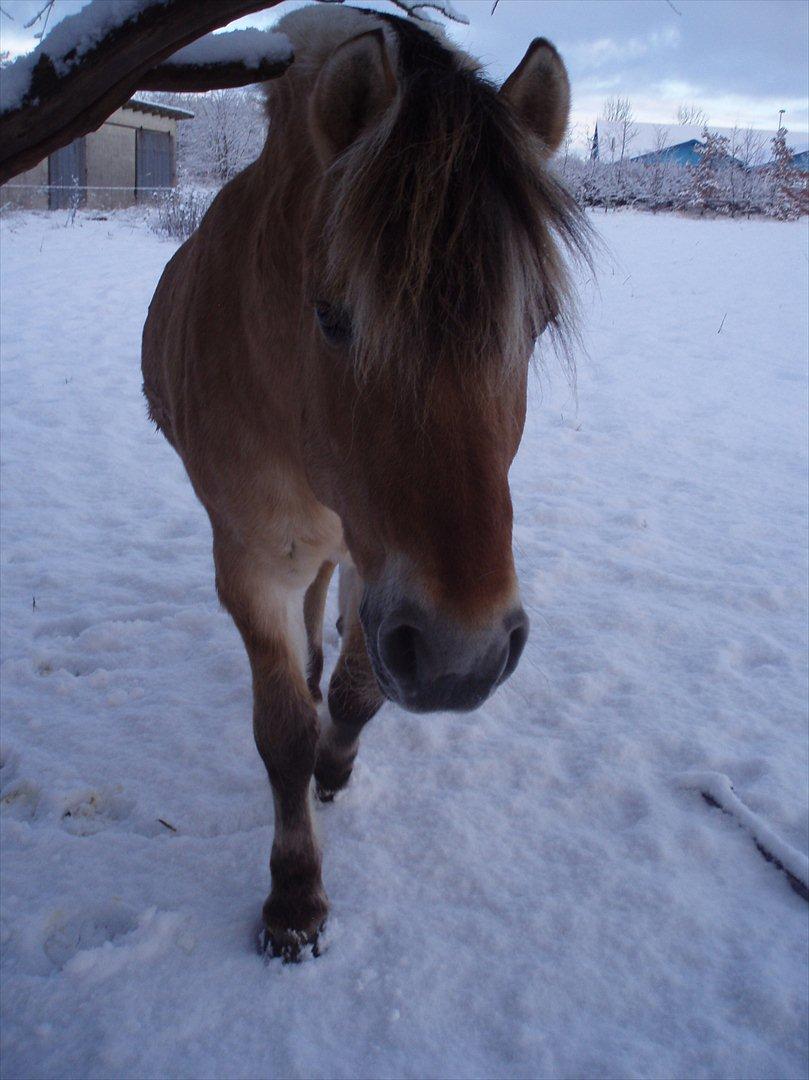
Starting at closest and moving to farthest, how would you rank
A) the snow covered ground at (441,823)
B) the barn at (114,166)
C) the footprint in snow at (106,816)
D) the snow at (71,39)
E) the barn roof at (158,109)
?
the snow at (71,39) → the snow covered ground at (441,823) → the footprint in snow at (106,816) → the barn at (114,166) → the barn roof at (158,109)

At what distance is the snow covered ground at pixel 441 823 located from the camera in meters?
1.73

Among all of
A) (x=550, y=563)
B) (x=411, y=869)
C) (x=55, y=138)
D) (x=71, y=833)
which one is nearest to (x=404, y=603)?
(x=55, y=138)

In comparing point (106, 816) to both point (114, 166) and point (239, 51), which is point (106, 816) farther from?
point (114, 166)

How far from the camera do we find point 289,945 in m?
1.92

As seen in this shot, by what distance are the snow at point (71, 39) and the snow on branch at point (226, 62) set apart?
0.68 feet

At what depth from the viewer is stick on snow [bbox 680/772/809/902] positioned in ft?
6.88

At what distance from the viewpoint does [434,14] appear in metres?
2.06

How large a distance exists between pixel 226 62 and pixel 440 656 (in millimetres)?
1281

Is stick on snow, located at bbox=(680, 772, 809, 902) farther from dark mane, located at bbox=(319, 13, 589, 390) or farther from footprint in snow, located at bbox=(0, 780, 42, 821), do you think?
footprint in snow, located at bbox=(0, 780, 42, 821)

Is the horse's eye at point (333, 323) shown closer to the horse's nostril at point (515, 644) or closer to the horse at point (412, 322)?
the horse at point (412, 322)

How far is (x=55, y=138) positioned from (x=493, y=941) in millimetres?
2132

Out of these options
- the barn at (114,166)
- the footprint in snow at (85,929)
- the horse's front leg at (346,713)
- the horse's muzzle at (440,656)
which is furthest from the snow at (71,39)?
the barn at (114,166)

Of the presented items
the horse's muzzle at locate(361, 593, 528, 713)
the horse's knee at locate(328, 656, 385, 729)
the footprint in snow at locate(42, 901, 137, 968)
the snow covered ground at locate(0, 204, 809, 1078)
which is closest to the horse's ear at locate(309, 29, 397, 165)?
the snow covered ground at locate(0, 204, 809, 1078)

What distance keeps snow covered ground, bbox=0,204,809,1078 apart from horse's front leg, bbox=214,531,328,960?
11 centimetres
